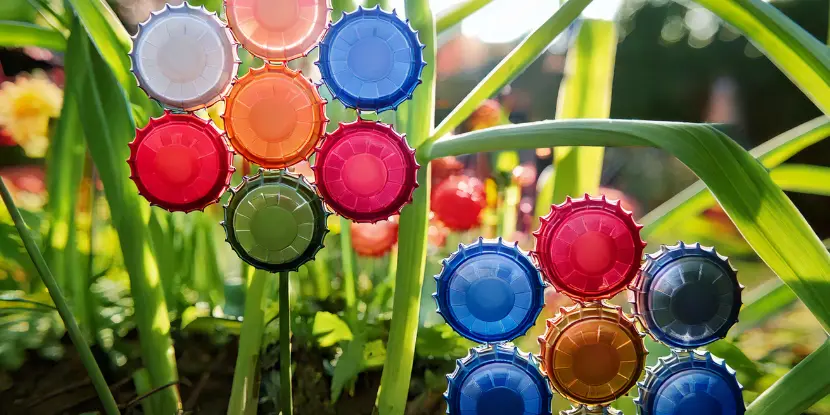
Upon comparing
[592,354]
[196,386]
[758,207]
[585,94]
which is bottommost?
[196,386]

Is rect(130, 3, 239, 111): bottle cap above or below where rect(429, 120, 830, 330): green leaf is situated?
below

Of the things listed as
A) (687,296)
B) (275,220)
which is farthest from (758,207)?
(275,220)

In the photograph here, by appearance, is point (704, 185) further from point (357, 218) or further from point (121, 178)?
point (121, 178)

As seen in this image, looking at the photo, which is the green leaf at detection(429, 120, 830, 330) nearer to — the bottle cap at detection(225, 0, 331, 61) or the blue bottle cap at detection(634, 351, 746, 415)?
the blue bottle cap at detection(634, 351, 746, 415)

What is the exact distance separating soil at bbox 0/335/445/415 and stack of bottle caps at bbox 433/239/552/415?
15cm

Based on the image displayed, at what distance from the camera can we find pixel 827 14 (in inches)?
20.9

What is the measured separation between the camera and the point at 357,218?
0.35 meters

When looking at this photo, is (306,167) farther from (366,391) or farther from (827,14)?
(827,14)

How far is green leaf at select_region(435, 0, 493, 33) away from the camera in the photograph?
0.49m

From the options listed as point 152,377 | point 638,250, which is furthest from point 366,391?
point 638,250

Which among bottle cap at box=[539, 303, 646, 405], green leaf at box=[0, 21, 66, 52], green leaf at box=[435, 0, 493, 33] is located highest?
green leaf at box=[435, 0, 493, 33]

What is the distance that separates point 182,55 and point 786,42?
40cm

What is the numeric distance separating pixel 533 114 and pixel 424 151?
163 millimetres

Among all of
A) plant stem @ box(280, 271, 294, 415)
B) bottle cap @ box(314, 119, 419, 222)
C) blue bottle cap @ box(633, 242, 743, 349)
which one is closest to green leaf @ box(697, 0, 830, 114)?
blue bottle cap @ box(633, 242, 743, 349)
